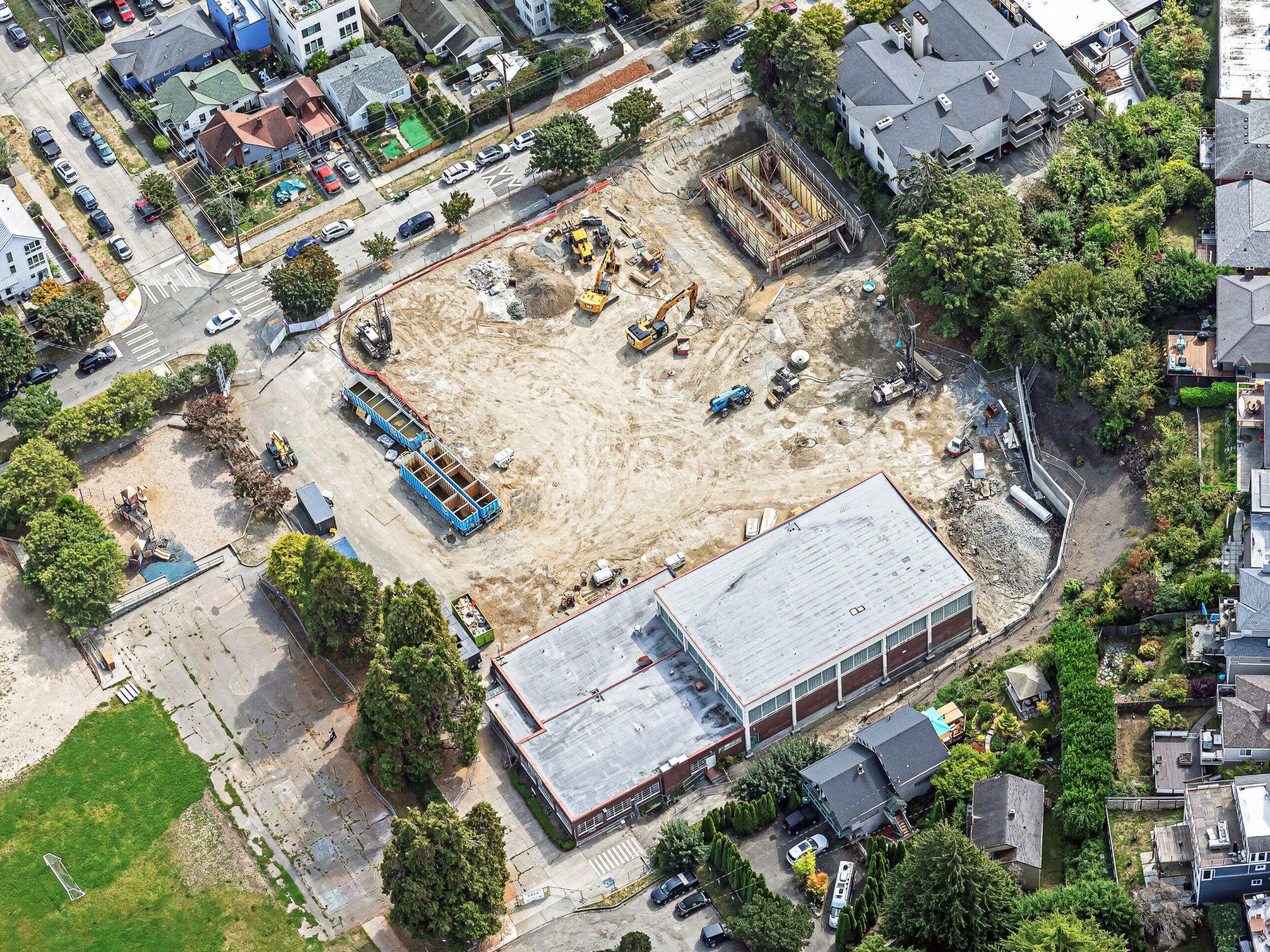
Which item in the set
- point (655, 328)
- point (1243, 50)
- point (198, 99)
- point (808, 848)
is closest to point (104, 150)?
point (198, 99)

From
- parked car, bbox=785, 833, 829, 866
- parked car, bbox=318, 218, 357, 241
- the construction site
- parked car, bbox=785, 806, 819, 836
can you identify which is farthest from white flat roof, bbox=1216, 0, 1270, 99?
parked car, bbox=318, 218, 357, 241

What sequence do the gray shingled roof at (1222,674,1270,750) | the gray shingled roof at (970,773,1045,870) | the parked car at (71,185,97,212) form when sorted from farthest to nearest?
the parked car at (71,185,97,212) → the gray shingled roof at (970,773,1045,870) → the gray shingled roof at (1222,674,1270,750)

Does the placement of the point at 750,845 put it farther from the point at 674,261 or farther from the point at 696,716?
the point at 674,261

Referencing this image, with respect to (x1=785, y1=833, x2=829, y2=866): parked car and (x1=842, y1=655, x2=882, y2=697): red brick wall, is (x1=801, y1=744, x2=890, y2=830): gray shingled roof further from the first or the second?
(x1=842, y1=655, x2=882, y2=697): red brick wall

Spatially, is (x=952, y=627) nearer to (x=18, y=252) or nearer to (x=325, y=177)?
(x=325, y=177)

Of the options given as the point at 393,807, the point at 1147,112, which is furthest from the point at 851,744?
the point at 1147,112

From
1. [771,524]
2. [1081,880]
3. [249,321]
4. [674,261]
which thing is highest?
[249,321]
